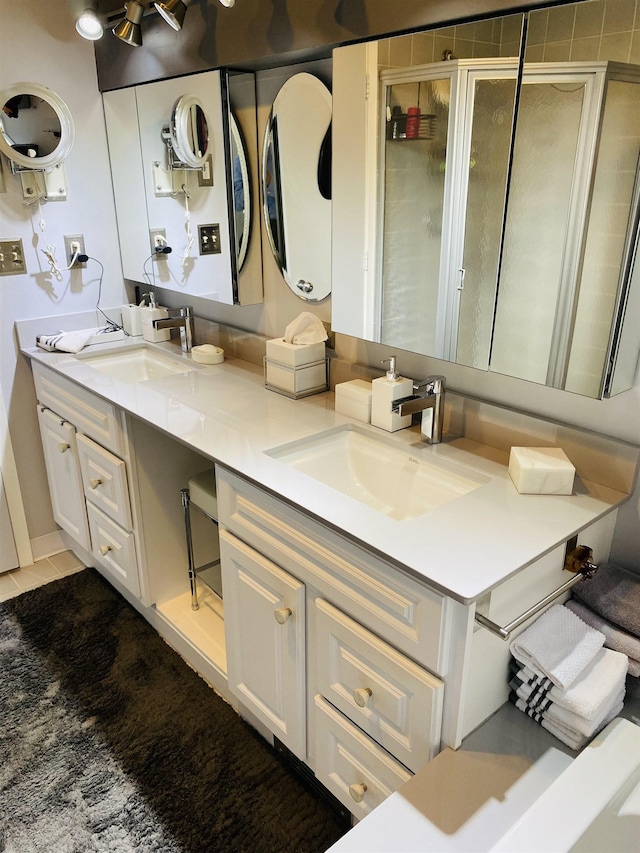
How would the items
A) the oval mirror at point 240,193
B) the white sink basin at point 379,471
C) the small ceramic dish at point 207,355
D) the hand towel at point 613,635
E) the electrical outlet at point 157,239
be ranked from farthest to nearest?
the electrical outlet at point 157,239 → the small ceramic dish at point 207,355 → the oval mirror at point 240,193 → the white sink basin at point 379,471 → the hand towel at point 613,635

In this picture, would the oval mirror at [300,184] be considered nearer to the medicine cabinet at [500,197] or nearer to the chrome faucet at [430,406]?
the medicine cabinet at [500,197]

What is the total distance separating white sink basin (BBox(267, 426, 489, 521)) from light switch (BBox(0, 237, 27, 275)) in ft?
4.48

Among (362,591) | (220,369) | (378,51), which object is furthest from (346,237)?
(362,591)

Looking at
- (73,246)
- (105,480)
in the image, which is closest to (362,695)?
(105,480)

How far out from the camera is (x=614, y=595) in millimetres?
1281

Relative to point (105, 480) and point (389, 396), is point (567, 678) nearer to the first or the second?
point (389, 396)

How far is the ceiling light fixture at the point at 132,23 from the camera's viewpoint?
5.76 ft

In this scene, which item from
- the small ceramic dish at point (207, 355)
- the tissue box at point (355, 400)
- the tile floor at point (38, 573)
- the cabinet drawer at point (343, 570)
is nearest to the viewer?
the cabinet drawer at point (343, 570)

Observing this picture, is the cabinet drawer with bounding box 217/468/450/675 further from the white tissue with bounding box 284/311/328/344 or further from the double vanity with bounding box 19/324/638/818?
the white tissue with bounding box 284/311/328/344

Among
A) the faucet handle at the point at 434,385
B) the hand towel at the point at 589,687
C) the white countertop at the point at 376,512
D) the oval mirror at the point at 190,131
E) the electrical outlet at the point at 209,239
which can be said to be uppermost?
the oval mirror at the point at 190,131

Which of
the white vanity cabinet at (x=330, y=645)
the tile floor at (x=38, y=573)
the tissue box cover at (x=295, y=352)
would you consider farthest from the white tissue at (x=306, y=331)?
the tile floor at (x=38, y=573)

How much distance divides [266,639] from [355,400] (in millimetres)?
622

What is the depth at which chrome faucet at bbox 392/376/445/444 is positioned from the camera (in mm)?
1502

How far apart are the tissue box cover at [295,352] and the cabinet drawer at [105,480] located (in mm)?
572
